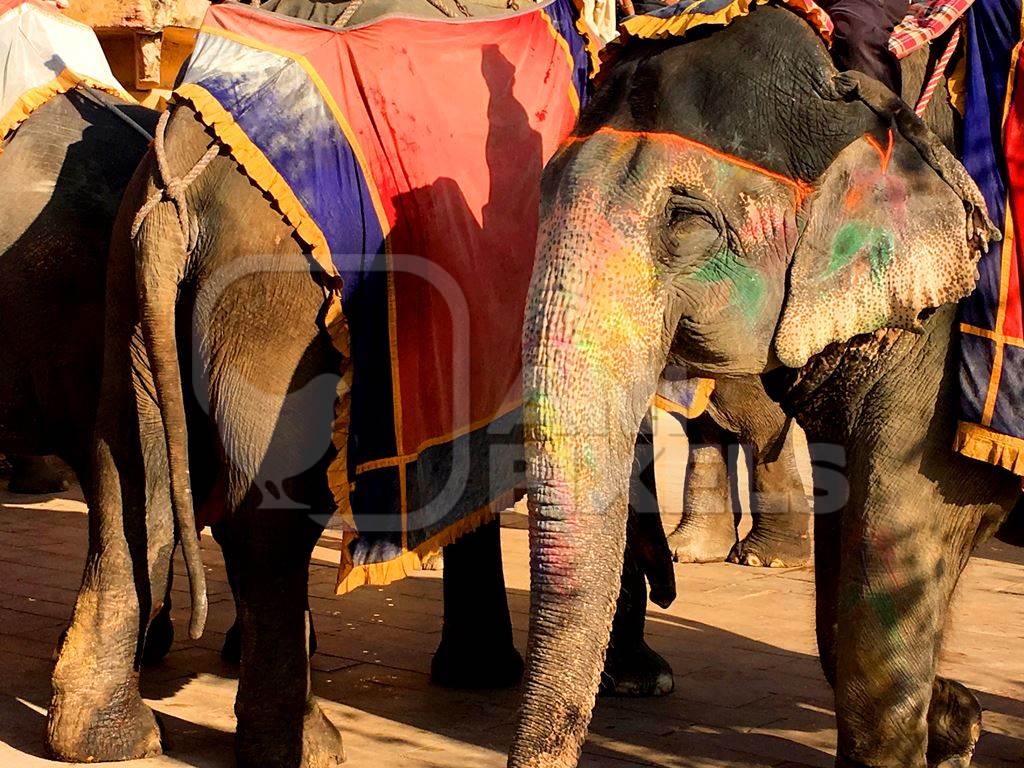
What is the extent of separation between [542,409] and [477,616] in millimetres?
1915

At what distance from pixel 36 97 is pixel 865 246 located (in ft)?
7.95

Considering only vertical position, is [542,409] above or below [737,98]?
below

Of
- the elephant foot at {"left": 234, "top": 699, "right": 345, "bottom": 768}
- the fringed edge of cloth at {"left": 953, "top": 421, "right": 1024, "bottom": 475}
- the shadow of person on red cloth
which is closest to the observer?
the fringed edge of cloth at {"left": 953, "top": 421, "right": 1024, "bottom": 475}

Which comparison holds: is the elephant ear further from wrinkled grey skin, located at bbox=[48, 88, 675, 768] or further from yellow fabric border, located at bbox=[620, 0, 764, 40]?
wrinkled grey skin, located at bbox=[48, 88, 675, 768]

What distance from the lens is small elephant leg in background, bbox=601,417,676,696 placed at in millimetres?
4582

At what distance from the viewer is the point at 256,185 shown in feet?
12.2

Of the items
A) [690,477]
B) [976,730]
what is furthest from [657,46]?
[690,477]

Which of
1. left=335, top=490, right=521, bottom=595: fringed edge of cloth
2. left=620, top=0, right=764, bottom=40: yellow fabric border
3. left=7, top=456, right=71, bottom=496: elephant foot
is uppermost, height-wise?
left=620, top=0, right=764, bottom=40: yellow fabric border

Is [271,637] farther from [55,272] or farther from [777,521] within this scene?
[777,521]

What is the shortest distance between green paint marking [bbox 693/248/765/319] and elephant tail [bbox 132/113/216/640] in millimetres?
1238

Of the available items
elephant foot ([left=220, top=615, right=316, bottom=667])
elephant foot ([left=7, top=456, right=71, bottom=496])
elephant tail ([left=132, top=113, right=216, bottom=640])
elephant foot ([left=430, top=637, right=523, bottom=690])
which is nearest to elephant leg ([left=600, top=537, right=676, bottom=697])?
elephant foot ([left=430, top=637, right=523, bottom=690])

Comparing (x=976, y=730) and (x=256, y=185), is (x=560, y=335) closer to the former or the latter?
(x=256, y=185)

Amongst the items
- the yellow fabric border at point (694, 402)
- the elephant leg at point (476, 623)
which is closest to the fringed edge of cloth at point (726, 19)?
the yellow fabric border at point (694, 402)

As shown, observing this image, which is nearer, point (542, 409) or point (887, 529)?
point (542, 409)
